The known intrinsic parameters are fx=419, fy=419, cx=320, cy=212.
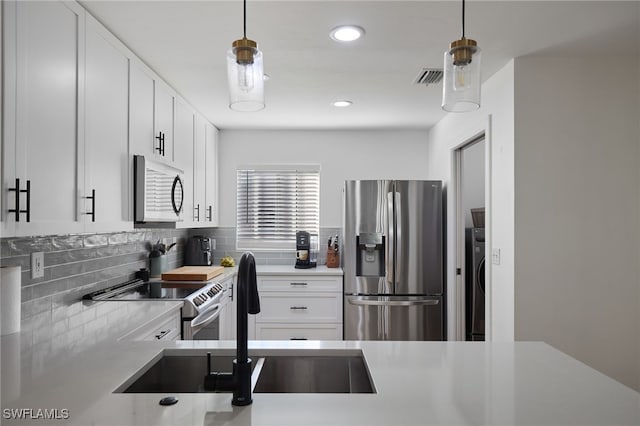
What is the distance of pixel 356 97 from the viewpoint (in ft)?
10.7

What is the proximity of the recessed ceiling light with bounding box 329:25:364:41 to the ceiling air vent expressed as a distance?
685mm

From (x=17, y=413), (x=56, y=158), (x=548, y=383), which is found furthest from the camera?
(x=56, y=158)

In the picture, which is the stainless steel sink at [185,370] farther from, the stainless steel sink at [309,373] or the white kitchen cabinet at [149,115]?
the white kitchen cabinet at [149,115]

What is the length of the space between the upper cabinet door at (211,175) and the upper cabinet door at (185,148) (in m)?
0.51

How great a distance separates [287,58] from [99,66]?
1007 millimetres

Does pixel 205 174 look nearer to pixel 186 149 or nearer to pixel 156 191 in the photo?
pixel 186 149

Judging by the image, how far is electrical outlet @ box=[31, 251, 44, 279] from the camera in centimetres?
196

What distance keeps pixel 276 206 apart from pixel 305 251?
66 cm

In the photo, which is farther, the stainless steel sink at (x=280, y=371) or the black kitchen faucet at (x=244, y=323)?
the stainless steel sink at (x=280, y=371)

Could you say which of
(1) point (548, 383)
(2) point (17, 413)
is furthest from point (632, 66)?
(2) point (17, 413)

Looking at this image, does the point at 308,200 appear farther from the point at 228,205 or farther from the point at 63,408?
the point at 63,408

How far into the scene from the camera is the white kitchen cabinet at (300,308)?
3.94 metres

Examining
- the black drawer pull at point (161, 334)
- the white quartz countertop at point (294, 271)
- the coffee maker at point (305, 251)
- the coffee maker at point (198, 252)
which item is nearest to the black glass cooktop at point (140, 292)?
the black drawer pull at point (161, 334)

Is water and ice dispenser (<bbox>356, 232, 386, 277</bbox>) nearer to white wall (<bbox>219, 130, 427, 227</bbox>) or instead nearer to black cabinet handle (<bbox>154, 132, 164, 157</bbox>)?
white wall (<bbox>219, 130, 427, 227</bbox>)
